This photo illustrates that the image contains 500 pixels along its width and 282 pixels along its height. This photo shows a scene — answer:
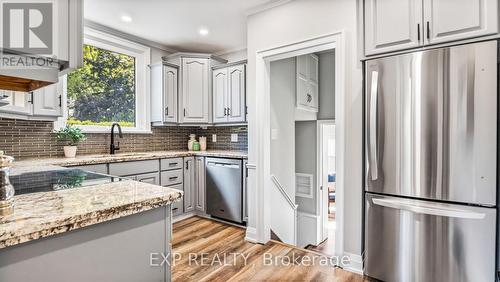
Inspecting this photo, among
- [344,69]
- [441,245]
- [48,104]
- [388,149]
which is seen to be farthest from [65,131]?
[441,245]

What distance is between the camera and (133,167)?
9.80 feet

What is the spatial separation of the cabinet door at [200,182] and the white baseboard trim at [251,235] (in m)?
0.97

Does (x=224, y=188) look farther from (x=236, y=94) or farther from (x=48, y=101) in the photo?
(x=48, y=101)

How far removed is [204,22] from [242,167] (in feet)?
6.01

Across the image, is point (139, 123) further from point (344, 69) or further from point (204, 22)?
point (344, 69)

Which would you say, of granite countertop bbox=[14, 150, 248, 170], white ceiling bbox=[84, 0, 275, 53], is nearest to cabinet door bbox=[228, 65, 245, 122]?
white ceiling bbox=[84, 0, 275, 53]

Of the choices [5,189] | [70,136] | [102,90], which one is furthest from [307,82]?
[5,189]

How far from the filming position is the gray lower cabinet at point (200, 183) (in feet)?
11.9

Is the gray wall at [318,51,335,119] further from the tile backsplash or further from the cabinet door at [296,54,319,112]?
the tile backsplash

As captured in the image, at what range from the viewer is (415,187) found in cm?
186

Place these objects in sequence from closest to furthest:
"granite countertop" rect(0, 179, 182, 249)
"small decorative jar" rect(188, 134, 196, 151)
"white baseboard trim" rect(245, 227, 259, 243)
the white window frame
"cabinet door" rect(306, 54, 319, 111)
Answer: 1. "granite countertop" rect(0, 179, 182, 249)
2. "white baseboard trim" rect(245, 227, 259, 243)
3. the white window frame
4. "cabinet door" rect(306, 54, 319, 111)
5. "small decorative jar" rect(188, 134, 196, 151)

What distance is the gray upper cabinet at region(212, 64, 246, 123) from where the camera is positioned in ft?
11.8

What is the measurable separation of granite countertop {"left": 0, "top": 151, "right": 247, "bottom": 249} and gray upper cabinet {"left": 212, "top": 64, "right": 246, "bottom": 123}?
100 inches

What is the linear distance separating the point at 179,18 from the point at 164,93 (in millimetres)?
1072
